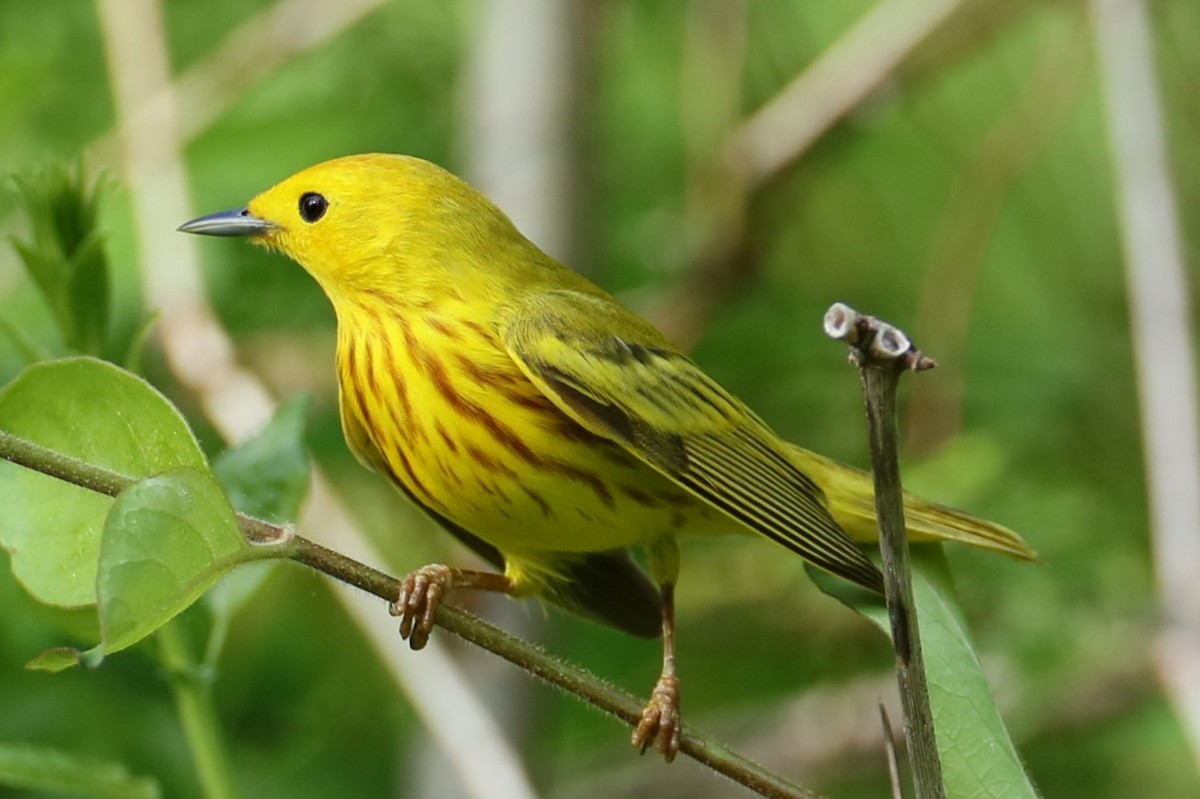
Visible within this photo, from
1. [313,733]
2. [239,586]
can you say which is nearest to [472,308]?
[239,586]

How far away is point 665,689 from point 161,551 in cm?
92

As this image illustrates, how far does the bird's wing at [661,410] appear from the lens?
1566 millimetres

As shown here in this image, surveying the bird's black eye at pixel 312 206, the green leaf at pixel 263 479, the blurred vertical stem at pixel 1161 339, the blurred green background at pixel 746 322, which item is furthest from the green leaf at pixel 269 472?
the blurred vertical stem at pixel 1161 339

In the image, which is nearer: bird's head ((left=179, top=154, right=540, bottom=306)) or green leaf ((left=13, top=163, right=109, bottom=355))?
green leaf ((left=13, top=163, right=109, bottom=355))

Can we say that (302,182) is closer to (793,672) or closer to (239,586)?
(239,586)

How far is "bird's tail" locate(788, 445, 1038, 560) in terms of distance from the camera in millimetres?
1702

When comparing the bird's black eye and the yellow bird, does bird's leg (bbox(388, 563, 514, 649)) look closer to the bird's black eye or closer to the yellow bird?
the yellow bird

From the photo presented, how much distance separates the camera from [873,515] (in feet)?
5.95

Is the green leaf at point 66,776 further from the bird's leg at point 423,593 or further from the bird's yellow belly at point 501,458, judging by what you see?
the bird's yellow belly at point 501,458

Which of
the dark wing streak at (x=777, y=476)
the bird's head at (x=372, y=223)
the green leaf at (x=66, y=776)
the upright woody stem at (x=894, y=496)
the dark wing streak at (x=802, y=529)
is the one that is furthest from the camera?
the bird's head at (x=372, y=223)

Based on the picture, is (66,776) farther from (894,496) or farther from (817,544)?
(894,496)

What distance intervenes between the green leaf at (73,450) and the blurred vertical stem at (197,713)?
29 cm

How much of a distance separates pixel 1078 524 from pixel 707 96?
1.36 m

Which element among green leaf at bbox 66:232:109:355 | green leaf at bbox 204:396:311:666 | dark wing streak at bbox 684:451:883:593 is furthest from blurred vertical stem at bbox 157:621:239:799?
dark wing streak at bbox 684:451:883:593
